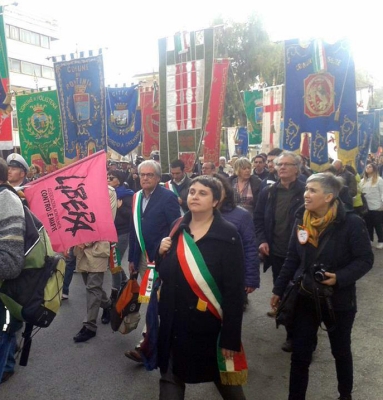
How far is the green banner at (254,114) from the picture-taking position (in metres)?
15.0

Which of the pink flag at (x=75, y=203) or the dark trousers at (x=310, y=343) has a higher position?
the pink flag at (x=75, y=203)

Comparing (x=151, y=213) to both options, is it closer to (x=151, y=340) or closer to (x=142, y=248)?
(x=142, y=248)

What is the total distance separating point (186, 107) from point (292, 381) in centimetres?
447

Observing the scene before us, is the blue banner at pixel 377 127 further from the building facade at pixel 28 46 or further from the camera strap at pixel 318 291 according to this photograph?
the building facade at pixel 28 46

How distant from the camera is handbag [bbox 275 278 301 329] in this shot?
3164mm

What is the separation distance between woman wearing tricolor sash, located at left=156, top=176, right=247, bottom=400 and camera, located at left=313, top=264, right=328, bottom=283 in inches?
24.8

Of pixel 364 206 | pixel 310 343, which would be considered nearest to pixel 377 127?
pixel 364 206

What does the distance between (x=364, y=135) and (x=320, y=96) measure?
5325mm

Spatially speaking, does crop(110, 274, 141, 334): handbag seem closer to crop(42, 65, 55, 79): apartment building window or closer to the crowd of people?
the crowd of people

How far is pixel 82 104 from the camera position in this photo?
7879mm

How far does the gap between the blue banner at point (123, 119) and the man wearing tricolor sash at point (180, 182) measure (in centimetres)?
533

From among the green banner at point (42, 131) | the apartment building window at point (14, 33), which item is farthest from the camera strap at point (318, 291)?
the apartment building window at point (14, 33)

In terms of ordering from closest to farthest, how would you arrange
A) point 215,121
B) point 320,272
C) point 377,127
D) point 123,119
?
point 320,272 → point 215,121 → point 123,119 → point 377,127

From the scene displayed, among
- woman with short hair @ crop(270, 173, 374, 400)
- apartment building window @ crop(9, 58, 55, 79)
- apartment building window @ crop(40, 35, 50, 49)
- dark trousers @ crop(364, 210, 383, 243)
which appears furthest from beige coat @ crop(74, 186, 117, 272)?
apartment building window @ crop(40, 35, 50, 49)
